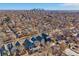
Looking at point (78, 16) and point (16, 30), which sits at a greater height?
point (78, 16)

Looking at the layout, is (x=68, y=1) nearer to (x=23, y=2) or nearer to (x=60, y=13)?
(x=60, y=13)

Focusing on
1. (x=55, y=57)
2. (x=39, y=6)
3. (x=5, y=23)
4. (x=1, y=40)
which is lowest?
(x=55, y=57)

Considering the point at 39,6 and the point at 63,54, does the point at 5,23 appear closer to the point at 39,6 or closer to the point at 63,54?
the point at 39,6

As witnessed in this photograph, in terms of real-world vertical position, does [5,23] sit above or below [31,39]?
above

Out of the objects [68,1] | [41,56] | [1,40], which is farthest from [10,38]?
[68,1]

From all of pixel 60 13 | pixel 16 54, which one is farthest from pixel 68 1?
pixel 16 54

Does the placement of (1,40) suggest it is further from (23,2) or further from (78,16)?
(78,16)

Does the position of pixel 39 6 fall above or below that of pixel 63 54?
above

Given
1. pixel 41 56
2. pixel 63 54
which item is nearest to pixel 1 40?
pixel 41 56
